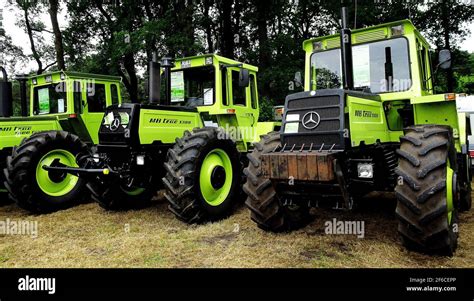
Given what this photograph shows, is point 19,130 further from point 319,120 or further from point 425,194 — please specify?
point 425,194

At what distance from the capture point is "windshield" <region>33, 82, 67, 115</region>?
806cm

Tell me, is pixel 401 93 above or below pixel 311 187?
above

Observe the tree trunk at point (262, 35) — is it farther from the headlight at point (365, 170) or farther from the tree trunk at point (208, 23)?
the headlight at point (365, 170)

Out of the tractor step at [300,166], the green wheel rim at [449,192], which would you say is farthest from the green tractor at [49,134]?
the green wheel rim at [449,192]

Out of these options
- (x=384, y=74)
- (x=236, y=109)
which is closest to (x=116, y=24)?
(x=236, y=109)

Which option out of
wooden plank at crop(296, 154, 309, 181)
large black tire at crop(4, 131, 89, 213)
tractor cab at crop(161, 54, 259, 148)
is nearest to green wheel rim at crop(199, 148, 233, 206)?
tractor cab at crop(161, 54, 259, 148)

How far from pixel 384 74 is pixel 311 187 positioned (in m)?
2.01

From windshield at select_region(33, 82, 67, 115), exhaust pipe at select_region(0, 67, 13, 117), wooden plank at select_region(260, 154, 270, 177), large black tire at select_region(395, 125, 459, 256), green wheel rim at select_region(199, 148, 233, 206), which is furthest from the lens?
windshield at select_region(33, 82, 67, 115)

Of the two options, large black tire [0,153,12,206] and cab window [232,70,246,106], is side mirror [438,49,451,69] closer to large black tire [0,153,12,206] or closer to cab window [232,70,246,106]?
cab window [232,70,246,106]

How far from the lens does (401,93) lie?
4715mm

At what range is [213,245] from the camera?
4.36m

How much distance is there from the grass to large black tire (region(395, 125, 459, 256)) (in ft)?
0.76

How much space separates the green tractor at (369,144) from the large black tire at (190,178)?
945mm
